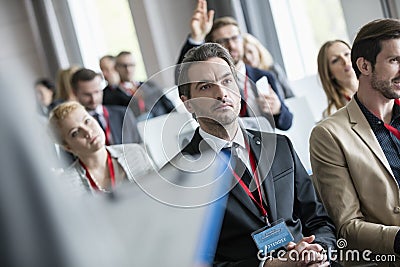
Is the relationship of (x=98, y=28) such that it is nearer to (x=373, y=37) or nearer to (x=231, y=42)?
(x=231, y=42)

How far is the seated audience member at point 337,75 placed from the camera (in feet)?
11.4

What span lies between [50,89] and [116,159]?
5.62 m

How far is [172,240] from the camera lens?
11.1 inches

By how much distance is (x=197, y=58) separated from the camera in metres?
1.96

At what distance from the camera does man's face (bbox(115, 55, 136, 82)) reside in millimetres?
6344

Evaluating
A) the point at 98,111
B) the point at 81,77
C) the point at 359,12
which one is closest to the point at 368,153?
the point at 98,111

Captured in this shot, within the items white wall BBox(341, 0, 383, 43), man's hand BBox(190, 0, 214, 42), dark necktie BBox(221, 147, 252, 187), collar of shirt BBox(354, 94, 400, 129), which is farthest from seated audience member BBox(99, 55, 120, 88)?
dark necktie BBox(221, 147, 252, 187)

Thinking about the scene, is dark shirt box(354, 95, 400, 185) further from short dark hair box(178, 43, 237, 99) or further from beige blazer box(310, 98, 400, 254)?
short dark hair box(178, 43, 237, 99)

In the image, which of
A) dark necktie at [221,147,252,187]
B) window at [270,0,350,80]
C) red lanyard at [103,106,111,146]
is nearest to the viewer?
dark necktie at [221,147,252,187]

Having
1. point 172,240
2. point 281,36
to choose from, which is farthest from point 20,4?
point 172,240

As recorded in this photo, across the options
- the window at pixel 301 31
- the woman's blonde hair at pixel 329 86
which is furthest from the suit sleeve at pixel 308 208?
the window at pixel 301 31

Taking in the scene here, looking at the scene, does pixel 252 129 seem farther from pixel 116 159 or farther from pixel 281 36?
pixel 281 36

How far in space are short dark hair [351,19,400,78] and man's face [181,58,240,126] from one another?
81cm

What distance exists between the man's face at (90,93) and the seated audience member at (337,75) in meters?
1.83
